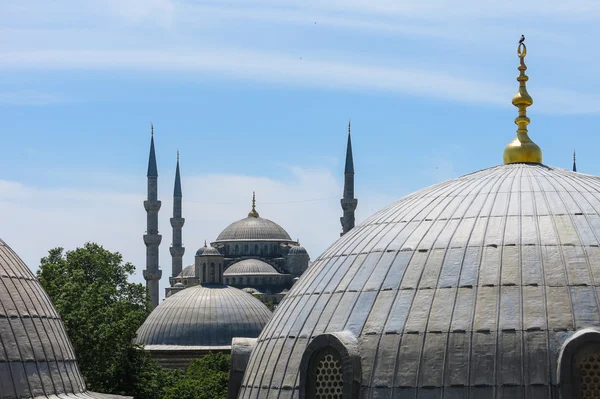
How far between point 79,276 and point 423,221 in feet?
102

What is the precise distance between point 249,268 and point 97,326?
8353 cm

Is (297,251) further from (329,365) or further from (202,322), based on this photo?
(329,365)

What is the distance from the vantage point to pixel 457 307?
17.0 m

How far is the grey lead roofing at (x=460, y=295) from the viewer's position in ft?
54.0

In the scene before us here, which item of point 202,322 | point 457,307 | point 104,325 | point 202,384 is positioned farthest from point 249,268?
point 457,307

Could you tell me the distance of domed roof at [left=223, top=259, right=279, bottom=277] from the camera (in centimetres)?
12675

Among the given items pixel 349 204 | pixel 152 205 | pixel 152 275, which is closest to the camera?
pixel 152 275

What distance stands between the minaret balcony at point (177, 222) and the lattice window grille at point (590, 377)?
118m

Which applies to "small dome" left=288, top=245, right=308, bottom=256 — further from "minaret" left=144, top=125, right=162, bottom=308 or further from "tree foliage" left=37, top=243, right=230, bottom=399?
A: "tree foliage" left=37, top=243, right=230, bottom=399

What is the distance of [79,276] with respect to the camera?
48500 mm

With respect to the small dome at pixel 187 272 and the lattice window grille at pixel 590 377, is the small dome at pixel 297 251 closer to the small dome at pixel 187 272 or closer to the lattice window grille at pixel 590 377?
the small dome at pixel 187 272

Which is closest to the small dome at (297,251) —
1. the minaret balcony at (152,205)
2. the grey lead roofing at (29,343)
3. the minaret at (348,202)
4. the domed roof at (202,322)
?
the minaret at (348,202)

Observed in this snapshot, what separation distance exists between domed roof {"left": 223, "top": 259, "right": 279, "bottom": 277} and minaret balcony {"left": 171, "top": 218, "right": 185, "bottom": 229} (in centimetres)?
749

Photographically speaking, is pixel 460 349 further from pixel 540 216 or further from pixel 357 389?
pixel 540 216
